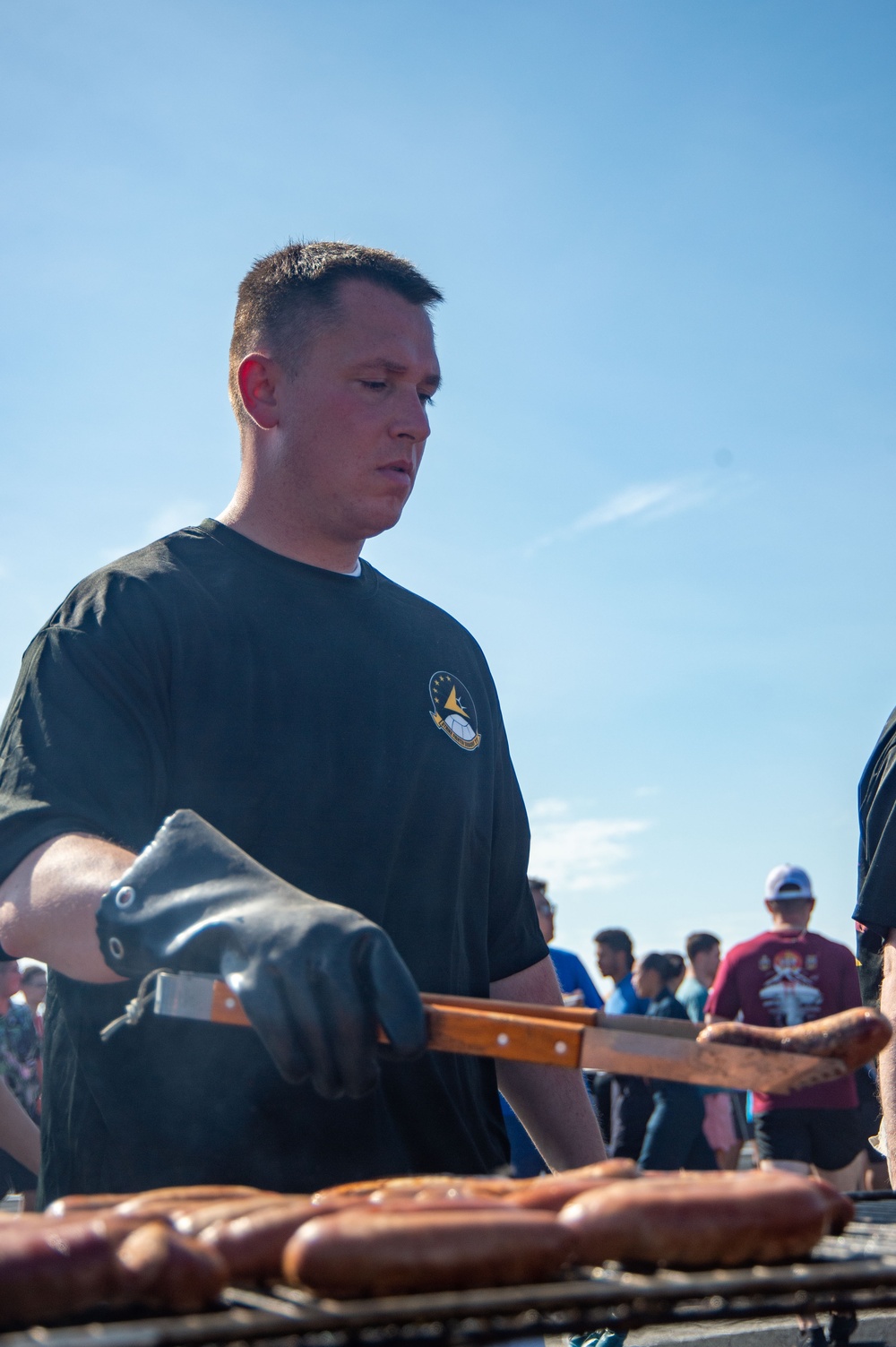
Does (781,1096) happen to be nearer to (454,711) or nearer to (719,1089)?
(719,1089)

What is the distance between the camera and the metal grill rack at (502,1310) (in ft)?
3.18

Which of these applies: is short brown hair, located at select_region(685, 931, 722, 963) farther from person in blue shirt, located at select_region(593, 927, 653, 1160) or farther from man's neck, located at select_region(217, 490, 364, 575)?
man's neck, located at select_region(217, 490, 364, 575)

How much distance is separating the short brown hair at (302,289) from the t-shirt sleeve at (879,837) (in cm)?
167

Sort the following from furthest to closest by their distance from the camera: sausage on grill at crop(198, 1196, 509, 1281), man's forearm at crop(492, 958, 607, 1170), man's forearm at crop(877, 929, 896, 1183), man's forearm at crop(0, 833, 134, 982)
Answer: man's forearm at crop(877, 929, 896, 1183) → man's forearm at crop(492, 958, 607, 1170) → man's forearm at crop(0, 833, 134, 982) → sausage on grill at crop(198, 1196, 509, 1281)

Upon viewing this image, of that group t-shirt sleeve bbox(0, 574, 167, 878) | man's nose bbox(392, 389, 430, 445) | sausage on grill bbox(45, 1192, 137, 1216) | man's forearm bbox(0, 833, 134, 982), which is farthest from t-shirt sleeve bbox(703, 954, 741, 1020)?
sausage on grill bbox(45, 1192, 137, 1216)

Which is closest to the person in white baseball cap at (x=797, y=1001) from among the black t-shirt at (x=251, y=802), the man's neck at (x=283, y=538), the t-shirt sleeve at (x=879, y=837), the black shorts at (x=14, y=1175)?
the t-shirt sleeve at (x=879, y=837)

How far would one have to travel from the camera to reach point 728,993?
23.1 ft

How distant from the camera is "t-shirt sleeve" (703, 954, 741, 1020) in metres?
7.02

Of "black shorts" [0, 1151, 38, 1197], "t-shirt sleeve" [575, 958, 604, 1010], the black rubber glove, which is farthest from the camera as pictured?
"t-shirt sleeve" [575, 958, 604, 1010]

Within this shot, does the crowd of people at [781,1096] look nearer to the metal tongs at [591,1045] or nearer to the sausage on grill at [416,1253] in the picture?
the metal tongs at [591,1045]

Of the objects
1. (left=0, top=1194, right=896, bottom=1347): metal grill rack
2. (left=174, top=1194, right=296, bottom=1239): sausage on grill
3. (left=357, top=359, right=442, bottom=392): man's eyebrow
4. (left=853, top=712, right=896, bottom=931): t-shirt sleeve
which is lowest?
(left=0, top=1194, right=896, bottom=1347): metal grill rack

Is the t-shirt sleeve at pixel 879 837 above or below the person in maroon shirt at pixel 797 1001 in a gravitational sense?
above

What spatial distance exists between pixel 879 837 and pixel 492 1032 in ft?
6.70

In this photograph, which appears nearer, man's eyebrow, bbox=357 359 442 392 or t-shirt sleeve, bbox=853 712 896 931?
man's eyebrow, bbox=357 359 442 392
